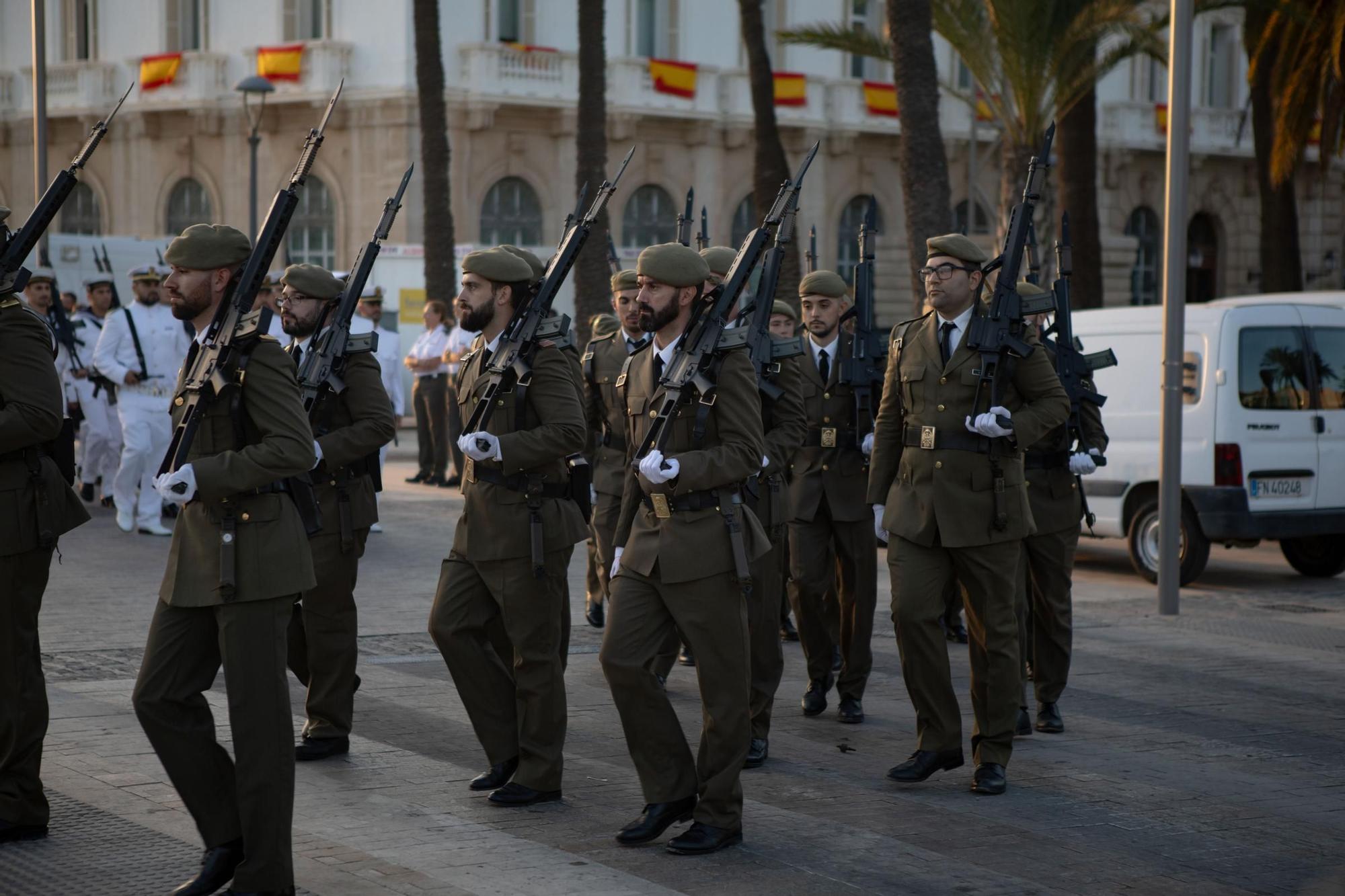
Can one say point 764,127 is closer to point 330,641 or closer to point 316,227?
point 316,227

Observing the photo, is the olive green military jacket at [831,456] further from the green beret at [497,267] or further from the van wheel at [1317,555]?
the van wheel at [1317,555]

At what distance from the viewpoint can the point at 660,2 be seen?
40219mm

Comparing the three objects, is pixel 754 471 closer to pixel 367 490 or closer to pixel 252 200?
pixel 367 490

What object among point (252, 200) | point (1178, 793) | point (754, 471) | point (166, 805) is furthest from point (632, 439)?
point (252, 200)

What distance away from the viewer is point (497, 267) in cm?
704

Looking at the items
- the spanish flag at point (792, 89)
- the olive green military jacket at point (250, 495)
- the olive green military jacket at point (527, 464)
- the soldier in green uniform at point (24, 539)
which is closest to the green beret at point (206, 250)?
the olive green military jacket at point (250, 495)

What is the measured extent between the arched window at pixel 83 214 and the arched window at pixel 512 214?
928 centimetres

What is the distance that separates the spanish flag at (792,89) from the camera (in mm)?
40438

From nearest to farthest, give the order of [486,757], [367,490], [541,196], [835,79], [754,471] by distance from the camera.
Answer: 1. [754,471]
2. [486,757]
3. [367,490]
4. [541,196]
5. [835,79]

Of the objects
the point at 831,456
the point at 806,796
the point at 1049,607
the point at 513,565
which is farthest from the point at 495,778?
the point at 1049,607

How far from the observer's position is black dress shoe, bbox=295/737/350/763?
7371 mm

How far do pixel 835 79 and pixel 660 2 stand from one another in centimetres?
433

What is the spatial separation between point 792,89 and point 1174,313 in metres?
29.2

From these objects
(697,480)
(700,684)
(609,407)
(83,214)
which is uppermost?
(83,214)
